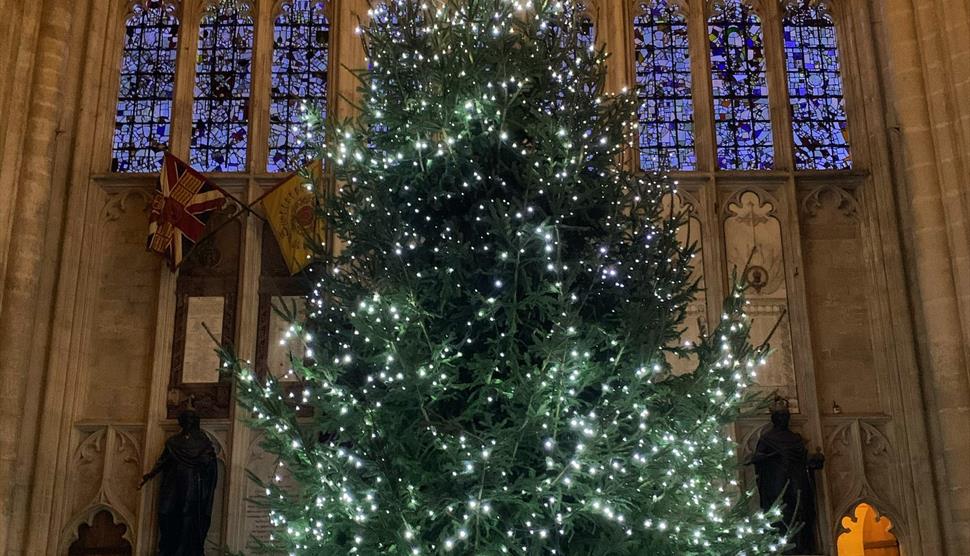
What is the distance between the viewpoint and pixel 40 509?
Result: 932cm

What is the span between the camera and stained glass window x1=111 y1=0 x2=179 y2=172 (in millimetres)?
10742

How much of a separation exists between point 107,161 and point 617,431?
22.9ft

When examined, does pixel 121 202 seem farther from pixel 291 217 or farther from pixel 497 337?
pixel 497 337

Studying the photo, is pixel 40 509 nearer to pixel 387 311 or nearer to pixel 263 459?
pixel 263 459

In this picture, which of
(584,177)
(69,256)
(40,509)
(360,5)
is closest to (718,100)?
(360,5)

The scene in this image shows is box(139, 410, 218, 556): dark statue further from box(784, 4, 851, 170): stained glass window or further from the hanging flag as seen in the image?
box(784, 4, 851, 170): stained glass window

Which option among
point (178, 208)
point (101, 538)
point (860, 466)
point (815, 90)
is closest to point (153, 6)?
point (178, 208)

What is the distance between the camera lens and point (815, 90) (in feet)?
36.3

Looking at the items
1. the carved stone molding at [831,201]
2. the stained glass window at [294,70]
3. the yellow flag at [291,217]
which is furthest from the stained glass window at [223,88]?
the carved stone molding at [831,201]

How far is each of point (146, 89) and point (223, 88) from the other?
29.7 inches

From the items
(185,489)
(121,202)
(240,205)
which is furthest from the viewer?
(121,202)

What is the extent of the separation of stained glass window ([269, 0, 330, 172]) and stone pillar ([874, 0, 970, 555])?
17.5 feet

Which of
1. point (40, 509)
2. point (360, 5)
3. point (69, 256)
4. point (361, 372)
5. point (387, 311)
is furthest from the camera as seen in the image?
point (360, 5)

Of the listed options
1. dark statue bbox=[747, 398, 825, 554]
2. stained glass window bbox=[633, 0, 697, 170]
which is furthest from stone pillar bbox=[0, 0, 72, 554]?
dark statue bbox=[747, 398, 825, 554]
